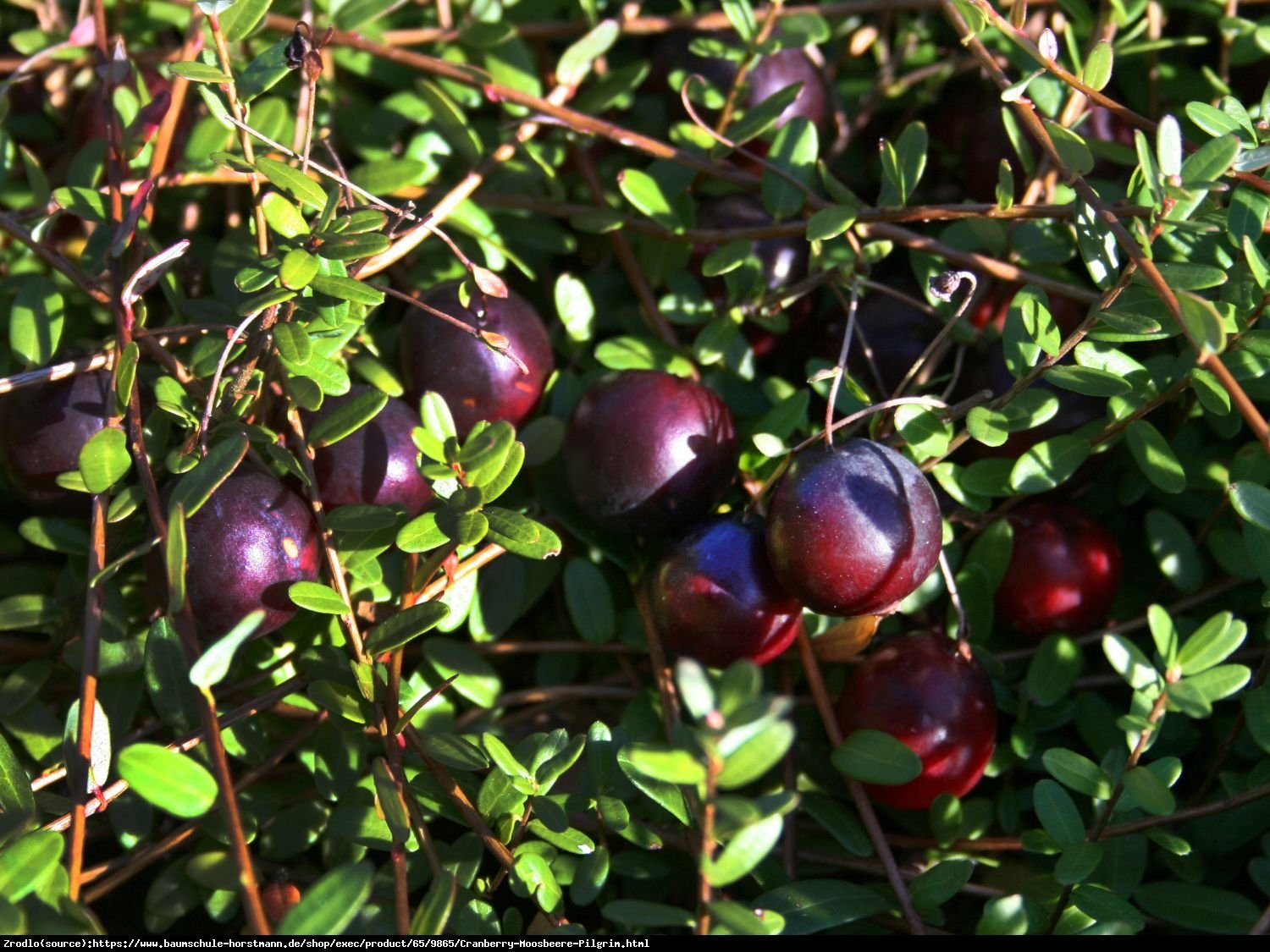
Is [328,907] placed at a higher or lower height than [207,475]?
lower

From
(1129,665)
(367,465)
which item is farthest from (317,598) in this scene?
(1129,665)

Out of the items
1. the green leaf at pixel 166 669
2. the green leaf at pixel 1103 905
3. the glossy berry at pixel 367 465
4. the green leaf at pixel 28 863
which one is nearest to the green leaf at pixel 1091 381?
the green leaf at pixel 1103 905

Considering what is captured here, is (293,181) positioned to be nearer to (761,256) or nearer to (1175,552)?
(761,256)

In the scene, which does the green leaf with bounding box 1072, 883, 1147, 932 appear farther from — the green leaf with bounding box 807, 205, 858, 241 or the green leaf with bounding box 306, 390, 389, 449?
the green leaf with bounding box 306, 390, 389, 449

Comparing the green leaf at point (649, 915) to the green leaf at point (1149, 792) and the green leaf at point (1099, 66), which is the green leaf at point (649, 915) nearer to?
the green leaf at point (1149, 792)

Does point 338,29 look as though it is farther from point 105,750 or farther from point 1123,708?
point 1123,708

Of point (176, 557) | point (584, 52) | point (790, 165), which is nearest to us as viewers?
point (176, 557)
